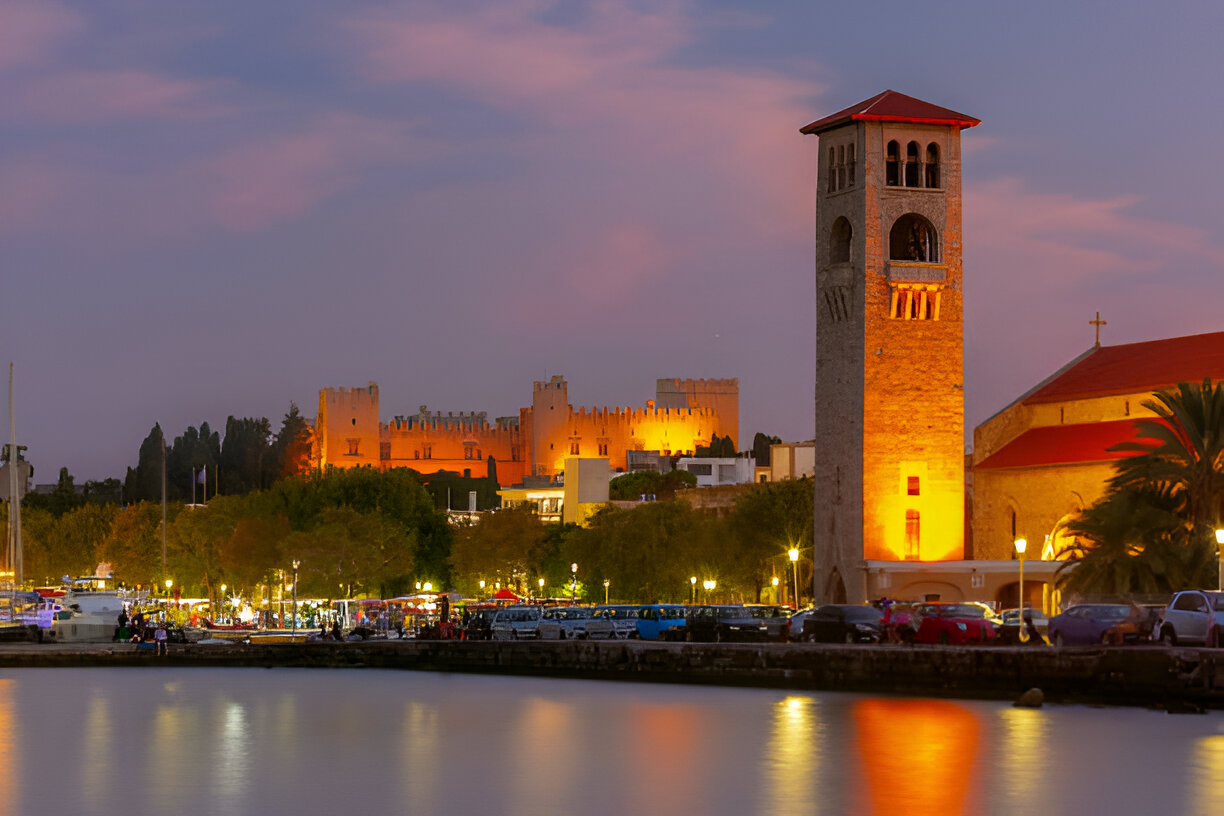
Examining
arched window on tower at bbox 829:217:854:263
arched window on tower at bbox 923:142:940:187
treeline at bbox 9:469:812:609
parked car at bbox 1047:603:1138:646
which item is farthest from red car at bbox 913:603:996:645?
treeline at bbox 9:469:812:609

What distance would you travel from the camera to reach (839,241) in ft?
263

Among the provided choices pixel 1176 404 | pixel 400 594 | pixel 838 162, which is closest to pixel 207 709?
pixel 1176 404

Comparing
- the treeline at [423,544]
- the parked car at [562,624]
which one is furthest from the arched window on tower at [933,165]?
the parked car at [562,624]

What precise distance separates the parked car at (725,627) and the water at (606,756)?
5666 mm

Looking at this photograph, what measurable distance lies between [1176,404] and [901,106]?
24.3 metres

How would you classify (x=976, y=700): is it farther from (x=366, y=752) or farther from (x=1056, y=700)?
(x=366, y=752)

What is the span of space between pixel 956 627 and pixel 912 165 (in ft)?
107

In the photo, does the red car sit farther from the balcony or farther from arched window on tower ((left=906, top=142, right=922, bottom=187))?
arched window on tower ((left=906, top=142, right=922, bottom=187))

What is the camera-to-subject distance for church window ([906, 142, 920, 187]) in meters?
78.4

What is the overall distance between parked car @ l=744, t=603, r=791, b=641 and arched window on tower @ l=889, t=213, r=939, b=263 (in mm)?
22369

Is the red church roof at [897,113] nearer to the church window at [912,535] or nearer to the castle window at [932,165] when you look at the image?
the castle window at [932,165]

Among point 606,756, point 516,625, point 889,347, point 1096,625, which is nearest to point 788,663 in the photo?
point 1096,625

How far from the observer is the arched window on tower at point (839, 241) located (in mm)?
79625

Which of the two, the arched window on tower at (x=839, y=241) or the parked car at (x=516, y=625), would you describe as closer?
the parked car at (x=516, y=625)
